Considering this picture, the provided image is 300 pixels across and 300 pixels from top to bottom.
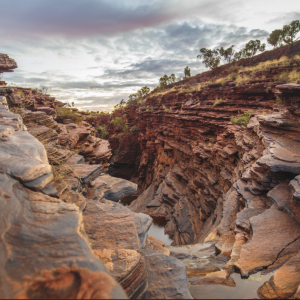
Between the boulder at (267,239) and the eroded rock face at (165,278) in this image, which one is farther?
the boulder at (267,239)

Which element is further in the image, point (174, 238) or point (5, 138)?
point (174, 238)

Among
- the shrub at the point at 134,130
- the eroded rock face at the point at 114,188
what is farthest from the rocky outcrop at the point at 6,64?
the shrub at the point at 134,130

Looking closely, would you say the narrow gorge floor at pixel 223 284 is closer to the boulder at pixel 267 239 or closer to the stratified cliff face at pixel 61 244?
the boulder at pixel 267 239

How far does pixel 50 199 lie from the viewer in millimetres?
2771

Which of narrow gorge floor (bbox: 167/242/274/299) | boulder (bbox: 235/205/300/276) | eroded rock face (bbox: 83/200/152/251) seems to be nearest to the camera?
narrow gorge floor (bbox: 167/242/274/299)

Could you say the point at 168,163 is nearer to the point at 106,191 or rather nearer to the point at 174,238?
the point at 174,238

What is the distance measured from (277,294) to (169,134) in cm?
1975

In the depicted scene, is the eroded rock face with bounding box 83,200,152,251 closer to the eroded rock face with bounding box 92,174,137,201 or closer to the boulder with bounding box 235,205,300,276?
the boulder with bounding box 235,205,300,276

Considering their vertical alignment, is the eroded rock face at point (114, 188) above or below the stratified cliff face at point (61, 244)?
below

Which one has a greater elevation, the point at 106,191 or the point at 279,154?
the point at 279,154

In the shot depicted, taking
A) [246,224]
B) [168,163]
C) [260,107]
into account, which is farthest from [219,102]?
[246,224]

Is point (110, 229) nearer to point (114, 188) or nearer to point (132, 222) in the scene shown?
point (132, 222)

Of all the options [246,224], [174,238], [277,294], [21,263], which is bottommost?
[174,238]

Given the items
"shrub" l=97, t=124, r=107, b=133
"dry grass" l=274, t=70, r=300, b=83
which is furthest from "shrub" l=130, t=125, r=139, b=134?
"dry grass" l=274, t=70, r=300, b=83
